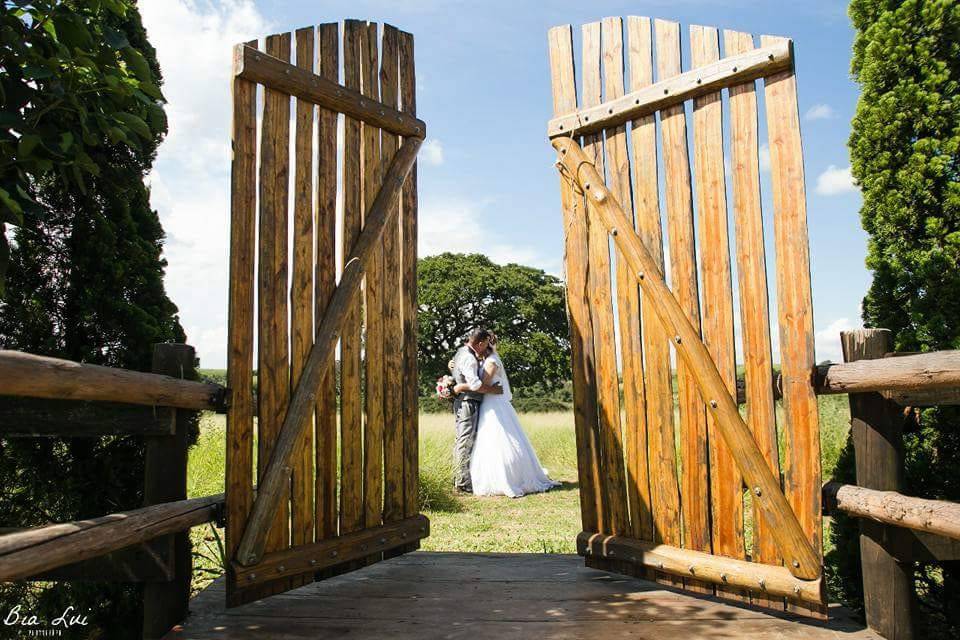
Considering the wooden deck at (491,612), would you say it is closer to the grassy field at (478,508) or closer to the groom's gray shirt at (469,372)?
the grassy field at (478,508)

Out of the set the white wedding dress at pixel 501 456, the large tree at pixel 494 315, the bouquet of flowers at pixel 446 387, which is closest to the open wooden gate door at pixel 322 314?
the white wedding dress at pixel 501 456

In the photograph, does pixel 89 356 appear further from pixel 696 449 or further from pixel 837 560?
pixel 837 560

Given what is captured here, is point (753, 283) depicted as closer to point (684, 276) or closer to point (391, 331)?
point (684, 276)

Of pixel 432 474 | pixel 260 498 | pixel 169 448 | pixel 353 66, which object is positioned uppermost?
pixel 353 66

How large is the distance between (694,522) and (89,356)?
3039 millimetres

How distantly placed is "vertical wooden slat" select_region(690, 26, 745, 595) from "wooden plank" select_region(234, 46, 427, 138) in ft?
5.27

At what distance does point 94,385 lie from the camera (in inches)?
97.0

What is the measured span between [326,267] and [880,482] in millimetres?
2643

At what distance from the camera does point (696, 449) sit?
3.31 m

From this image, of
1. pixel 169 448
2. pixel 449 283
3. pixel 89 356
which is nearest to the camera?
pixel 169 448

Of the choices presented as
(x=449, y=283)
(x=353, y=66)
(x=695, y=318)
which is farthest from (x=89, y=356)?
(x=449, y=283)

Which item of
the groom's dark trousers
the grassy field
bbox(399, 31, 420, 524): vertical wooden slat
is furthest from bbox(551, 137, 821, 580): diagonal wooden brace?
the groom's dark trousers

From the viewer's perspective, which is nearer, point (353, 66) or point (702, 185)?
point (702, 185)

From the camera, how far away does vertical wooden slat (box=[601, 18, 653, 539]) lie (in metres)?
3.52
